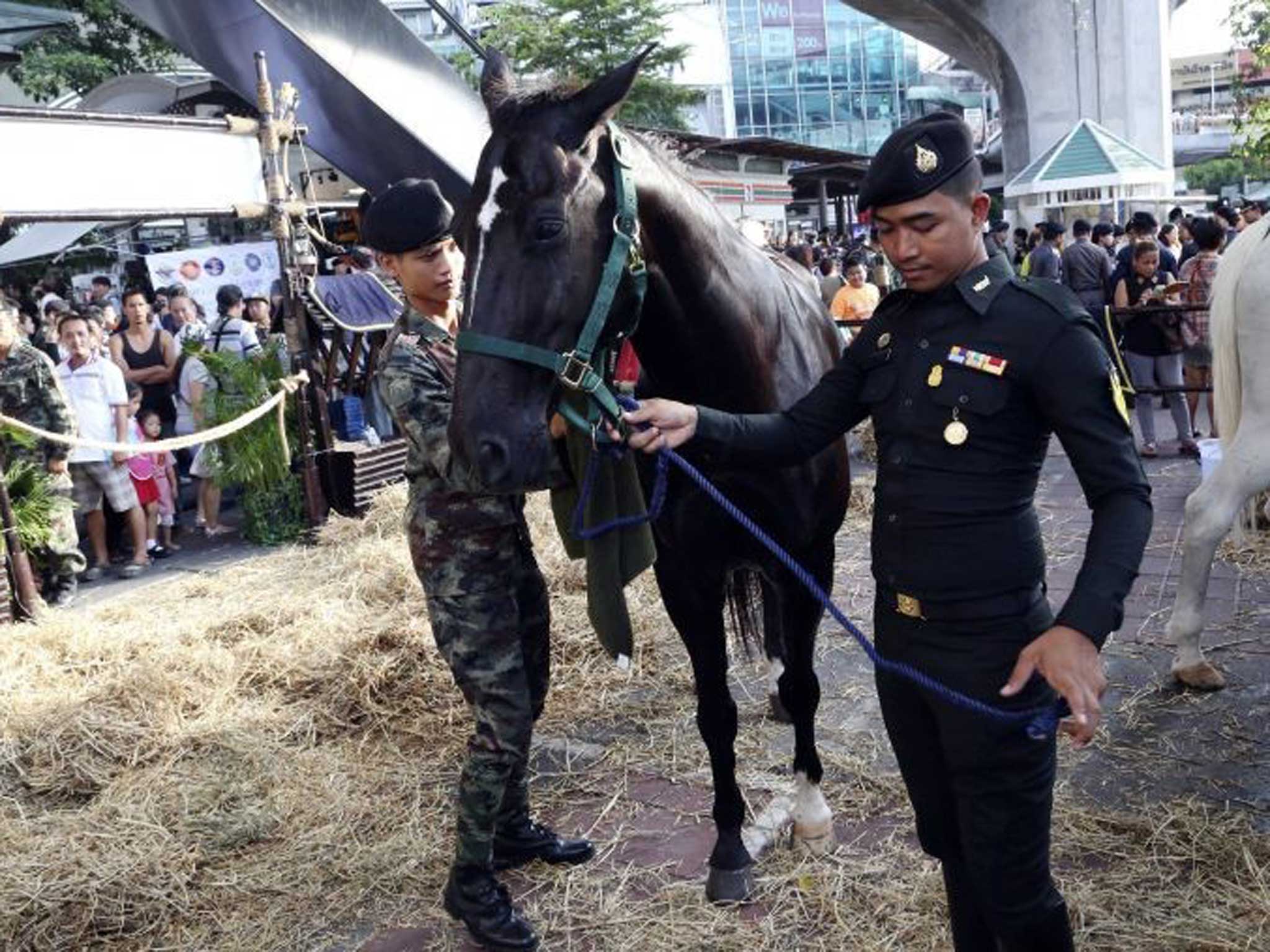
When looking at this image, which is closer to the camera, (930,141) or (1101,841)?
(930,141)

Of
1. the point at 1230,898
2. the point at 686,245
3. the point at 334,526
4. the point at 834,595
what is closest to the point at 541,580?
the point at 686,245

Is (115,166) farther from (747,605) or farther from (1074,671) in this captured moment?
(1074,671)

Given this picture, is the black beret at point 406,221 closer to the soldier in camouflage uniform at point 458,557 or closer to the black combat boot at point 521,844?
the soldier in camouflage uniform at point 458,557

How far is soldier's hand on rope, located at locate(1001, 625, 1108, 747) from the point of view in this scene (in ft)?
5.35

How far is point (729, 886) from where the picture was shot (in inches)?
116

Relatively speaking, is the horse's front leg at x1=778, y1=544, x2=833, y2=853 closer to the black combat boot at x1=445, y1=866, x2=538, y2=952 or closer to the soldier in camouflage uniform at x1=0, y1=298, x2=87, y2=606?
the black combat boot at x1=445, y1=866, x2=538, y2=952

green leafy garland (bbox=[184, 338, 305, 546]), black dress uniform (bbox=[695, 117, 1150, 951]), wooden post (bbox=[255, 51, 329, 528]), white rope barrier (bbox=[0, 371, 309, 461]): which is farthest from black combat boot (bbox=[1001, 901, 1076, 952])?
green leafy garland (bbox=[184, 338, 305, 546])

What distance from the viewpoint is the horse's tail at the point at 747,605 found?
373 centimetres

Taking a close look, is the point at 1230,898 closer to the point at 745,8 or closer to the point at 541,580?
the point at 541,580

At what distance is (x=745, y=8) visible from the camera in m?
59.3

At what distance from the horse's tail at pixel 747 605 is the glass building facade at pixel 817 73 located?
56.5 metres

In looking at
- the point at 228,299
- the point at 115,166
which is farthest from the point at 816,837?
the point at 228,299

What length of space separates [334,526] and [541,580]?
15.7 feet

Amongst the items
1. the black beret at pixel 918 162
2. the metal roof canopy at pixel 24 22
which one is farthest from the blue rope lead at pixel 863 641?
the metal roof canopy at pixel 24 22
